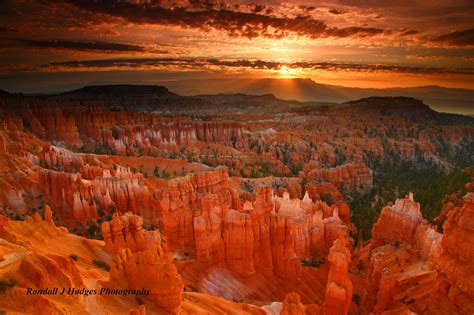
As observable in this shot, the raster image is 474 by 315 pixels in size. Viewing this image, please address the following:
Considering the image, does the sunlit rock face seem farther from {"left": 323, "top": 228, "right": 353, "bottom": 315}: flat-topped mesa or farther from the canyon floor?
{"left": 323, "top": 228, "right": 353, "bottom": 315}: flat-topped mesa

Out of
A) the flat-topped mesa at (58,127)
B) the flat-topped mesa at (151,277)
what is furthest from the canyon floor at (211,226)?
the flat-topped mesa at (58,127)

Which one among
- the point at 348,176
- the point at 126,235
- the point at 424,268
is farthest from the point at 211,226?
the point at 348,176

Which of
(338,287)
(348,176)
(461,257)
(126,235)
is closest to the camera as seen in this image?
(461,257)

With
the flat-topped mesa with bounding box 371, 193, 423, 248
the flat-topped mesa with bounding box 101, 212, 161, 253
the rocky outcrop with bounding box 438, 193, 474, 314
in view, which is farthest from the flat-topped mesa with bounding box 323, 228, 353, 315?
the flat-topped mesa with bounding box 371, 193, 423, 248

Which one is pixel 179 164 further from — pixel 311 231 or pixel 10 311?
pixel 10 311

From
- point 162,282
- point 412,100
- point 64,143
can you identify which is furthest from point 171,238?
point 412,100

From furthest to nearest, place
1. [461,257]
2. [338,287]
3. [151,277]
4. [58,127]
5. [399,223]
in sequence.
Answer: [58,127], [399,223], [338,287], [461,257], [151,277]

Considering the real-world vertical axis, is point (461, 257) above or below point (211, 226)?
above

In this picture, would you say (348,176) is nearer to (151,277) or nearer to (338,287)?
(338,287)
